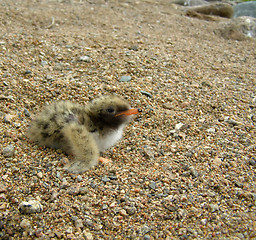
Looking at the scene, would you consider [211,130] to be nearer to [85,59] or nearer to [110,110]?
[110,110]

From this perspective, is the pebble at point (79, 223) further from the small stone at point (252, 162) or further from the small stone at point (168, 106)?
the small stone at point (168, 106)

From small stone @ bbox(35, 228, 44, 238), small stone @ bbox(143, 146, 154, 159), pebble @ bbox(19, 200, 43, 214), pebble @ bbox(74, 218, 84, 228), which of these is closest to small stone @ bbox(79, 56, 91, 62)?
small stone @ bbox(143, 146, 154, 159)

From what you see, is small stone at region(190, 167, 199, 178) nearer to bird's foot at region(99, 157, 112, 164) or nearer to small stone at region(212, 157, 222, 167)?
small stone at region(212, 157, 222, 167)

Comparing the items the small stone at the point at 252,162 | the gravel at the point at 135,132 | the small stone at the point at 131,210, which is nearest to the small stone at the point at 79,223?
the gravel at the point at 135,132

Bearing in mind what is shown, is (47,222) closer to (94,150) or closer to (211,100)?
(94,150)

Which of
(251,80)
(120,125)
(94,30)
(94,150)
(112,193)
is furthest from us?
(94,30)

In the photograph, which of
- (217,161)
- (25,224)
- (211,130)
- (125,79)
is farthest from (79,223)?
(125,79)

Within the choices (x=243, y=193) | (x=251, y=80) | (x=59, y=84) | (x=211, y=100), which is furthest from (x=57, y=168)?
(x=251, y=80)
